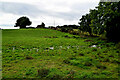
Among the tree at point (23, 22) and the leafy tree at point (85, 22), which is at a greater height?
the tree at point (23, 22)

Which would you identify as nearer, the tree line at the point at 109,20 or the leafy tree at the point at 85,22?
the tree line at the point at 109,20

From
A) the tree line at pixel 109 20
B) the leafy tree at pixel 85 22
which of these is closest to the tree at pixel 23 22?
the leafy tree at pixel 85 22

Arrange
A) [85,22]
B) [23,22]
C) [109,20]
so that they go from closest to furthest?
[109,20]
[85,22]
[23,22]

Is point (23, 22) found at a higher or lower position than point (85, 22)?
higher

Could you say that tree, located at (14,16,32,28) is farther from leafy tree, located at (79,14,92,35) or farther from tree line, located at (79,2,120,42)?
tree line, located at (79,2,120,42)

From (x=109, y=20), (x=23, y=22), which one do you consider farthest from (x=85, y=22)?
(x=23, y=22)

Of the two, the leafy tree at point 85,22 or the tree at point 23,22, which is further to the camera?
the tree at point 23,22

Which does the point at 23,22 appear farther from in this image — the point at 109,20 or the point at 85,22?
the point at 109,20

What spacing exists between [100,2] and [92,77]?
104 ft

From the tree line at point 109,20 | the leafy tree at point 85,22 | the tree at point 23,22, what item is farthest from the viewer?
the tree at point 23,22

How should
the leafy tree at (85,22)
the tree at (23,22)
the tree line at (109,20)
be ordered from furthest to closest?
the tree at (23,22), the leafy tree at (85,22), the tree line at (109,20)

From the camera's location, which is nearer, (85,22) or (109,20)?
(109,20)

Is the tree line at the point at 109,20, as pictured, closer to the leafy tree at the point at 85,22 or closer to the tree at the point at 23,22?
the leafy tree at the point at 85,22

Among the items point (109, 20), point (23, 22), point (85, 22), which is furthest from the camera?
point (23, 22)
